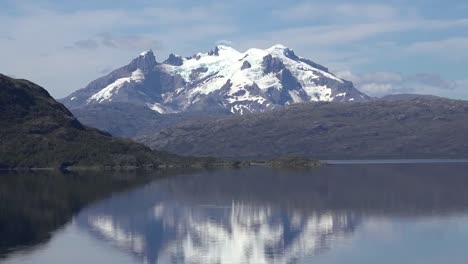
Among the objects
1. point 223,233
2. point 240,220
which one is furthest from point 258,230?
point 240,220

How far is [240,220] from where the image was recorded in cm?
14238

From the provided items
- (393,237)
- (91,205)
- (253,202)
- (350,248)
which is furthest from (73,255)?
(253,202)

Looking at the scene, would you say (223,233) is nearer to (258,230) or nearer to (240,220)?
(258,230)

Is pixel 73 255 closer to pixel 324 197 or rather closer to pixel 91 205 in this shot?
pixel 91 205

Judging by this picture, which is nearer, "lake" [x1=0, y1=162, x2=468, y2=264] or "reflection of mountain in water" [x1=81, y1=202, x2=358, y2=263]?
"lake" [x1=0, y1=162, x2=468, y2=264]

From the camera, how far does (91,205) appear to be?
559ft

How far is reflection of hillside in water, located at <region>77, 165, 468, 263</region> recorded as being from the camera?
4173 inches

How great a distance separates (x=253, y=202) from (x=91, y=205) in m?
36.5

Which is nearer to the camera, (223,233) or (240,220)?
(223,233)

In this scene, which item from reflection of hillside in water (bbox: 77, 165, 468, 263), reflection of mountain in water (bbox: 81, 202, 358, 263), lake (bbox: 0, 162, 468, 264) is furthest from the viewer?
reflection of hillside in water (bbox: 77, 165, 468, 263)

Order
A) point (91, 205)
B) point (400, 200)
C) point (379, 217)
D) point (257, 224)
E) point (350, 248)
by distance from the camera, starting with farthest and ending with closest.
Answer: point (400, 200)
point (91, 205)
point (379, 217)
point (257, 224)
point (350, 248)

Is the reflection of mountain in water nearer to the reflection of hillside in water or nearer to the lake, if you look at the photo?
the reflection of hillside in water

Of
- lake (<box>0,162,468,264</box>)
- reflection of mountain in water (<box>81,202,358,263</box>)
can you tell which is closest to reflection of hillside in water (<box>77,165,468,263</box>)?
reflection of mountain in water (<box>81,202,358,263</box>)

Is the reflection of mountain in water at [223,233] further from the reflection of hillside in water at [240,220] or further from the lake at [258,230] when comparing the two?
the lake at [258,230]
